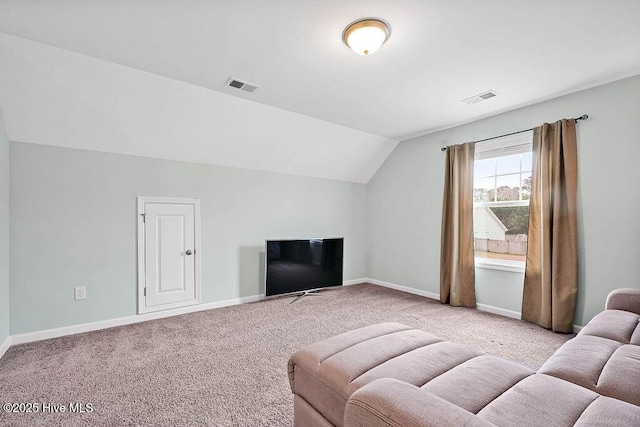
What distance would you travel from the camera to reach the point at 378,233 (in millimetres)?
5352

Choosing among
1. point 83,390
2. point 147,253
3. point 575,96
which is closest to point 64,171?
point 147,253

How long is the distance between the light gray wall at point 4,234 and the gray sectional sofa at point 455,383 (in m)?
2.78

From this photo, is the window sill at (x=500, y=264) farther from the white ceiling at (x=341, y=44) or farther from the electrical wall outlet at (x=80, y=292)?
the electrical wall outlet at (x=80, y=292)

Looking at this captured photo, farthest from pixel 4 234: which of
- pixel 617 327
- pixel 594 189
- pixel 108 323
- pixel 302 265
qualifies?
pixel 594 189

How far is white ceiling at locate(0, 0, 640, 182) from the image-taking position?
1.88 metres

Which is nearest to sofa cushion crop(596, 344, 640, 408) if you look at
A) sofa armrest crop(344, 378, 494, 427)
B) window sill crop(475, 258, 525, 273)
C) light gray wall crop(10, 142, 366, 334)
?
sofa armrest crop(344, 378, 494, 427)

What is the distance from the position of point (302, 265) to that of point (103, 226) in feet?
7.99

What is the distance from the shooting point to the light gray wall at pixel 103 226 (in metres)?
2.82

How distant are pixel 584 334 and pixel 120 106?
4144mm

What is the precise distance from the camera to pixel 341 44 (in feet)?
7.41

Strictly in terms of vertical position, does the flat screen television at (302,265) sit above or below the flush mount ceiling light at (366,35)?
below

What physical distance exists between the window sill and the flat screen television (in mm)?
1959

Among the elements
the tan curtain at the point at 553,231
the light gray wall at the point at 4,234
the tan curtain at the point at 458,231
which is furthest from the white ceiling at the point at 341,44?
the tan curtain at the point at 458,231

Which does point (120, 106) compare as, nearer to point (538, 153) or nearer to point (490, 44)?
point (490, 44)
